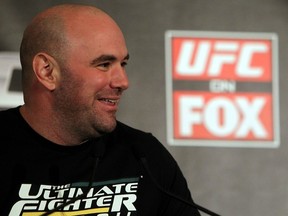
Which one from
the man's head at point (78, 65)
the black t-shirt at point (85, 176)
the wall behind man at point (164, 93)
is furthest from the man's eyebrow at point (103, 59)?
the wall behind man at point (164, 93)

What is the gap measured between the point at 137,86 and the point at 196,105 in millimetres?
175

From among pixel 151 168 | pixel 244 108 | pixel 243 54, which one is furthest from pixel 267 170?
pixel 151 168

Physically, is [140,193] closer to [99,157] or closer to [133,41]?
[99,157]

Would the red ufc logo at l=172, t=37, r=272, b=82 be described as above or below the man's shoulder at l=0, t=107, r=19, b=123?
above

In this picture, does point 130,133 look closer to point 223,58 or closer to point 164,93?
point 164,93

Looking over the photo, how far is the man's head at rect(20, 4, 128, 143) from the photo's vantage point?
1.51m

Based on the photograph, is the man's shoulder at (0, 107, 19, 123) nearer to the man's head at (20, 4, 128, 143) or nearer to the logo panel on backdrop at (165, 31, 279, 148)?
the man's head at (20, 4, 128, 143)

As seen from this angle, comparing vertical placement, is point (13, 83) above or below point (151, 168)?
above

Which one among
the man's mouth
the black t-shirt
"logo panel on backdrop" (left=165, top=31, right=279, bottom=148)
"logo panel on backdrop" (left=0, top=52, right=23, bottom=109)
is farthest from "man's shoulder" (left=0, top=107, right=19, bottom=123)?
"logo panel on backdrop" (left=165, top=31, right=279, bottom=148)

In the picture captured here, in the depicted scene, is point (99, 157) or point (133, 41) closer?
point (99, 157)

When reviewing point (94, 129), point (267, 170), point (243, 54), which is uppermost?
point (243, 54)

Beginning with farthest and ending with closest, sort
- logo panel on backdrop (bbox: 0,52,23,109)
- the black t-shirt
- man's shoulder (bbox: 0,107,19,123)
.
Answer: logo panel on backdrop (bbox: 0,52,23,109) → man's shoulder (bbox: 0,107,19,123) → the black t-shirt

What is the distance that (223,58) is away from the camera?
7.12 feet

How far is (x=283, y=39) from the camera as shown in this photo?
85.4 inches
